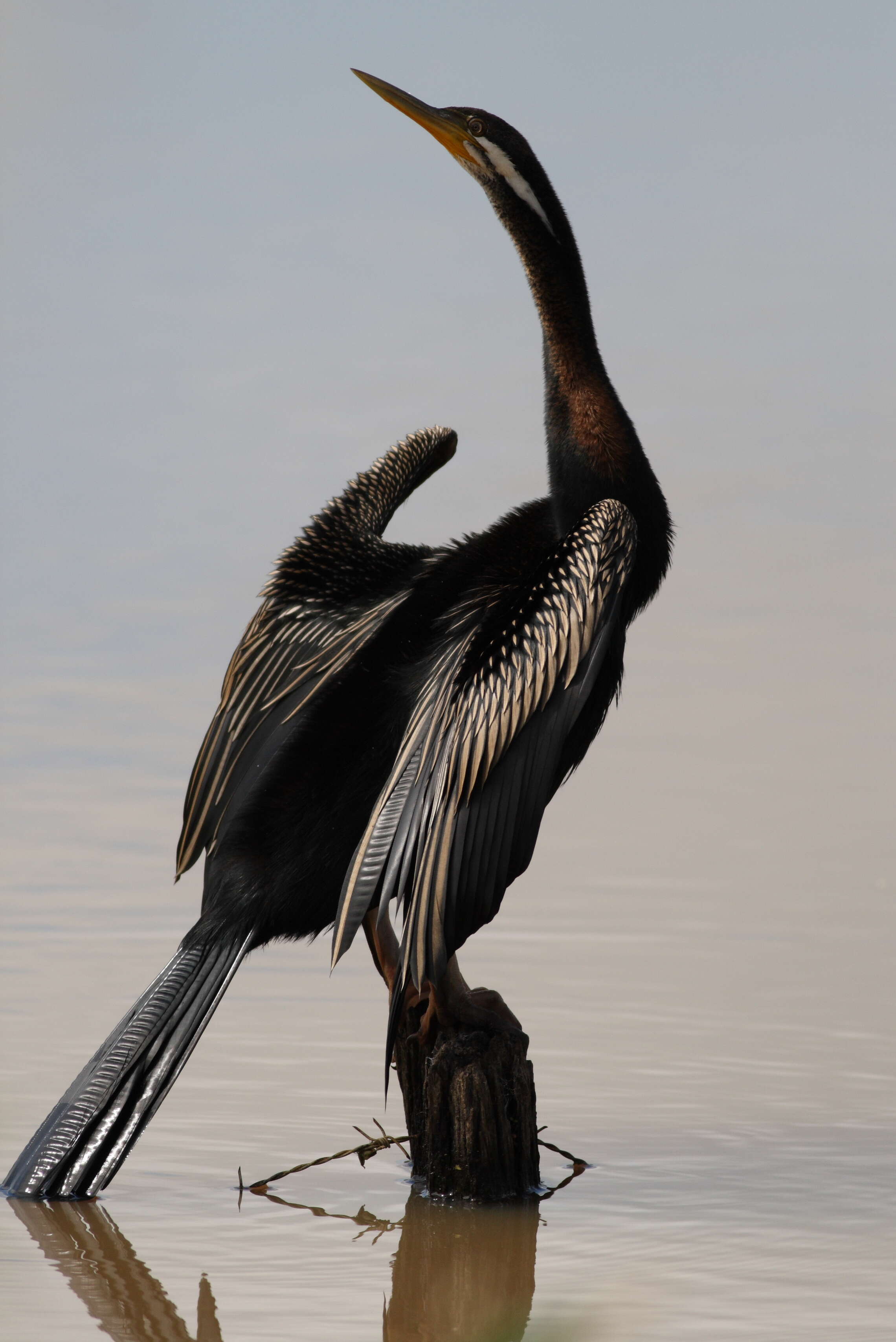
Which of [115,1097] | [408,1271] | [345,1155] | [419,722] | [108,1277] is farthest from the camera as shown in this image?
[345,1155]

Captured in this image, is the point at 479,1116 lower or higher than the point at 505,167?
lower

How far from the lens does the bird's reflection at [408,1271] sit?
3.65 m

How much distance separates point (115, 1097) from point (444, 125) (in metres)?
2.86

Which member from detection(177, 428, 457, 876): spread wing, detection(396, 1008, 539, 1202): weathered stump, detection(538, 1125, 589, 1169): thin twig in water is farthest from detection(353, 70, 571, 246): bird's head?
detection(538, 1125, 589, 1169): thin twig in water

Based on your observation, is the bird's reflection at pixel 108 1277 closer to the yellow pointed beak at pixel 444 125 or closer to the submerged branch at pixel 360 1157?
the submerged branch at pixel 360 1157

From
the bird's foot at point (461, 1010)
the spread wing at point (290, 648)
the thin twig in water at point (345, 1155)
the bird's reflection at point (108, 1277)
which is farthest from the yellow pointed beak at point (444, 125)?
the bird's reflection at point (108, 1277)

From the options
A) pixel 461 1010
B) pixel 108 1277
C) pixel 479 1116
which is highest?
pixel 461 1010

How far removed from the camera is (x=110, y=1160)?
4.12 metres

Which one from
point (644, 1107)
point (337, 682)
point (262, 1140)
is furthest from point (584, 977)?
point (337, 682)

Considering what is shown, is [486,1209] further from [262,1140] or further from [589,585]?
[589,585]

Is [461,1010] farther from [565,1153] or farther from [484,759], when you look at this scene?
[484,759]

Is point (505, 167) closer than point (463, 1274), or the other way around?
point (463, 1274)

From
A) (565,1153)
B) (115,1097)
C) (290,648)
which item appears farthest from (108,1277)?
(290,648)

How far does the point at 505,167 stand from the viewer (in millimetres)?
4938
